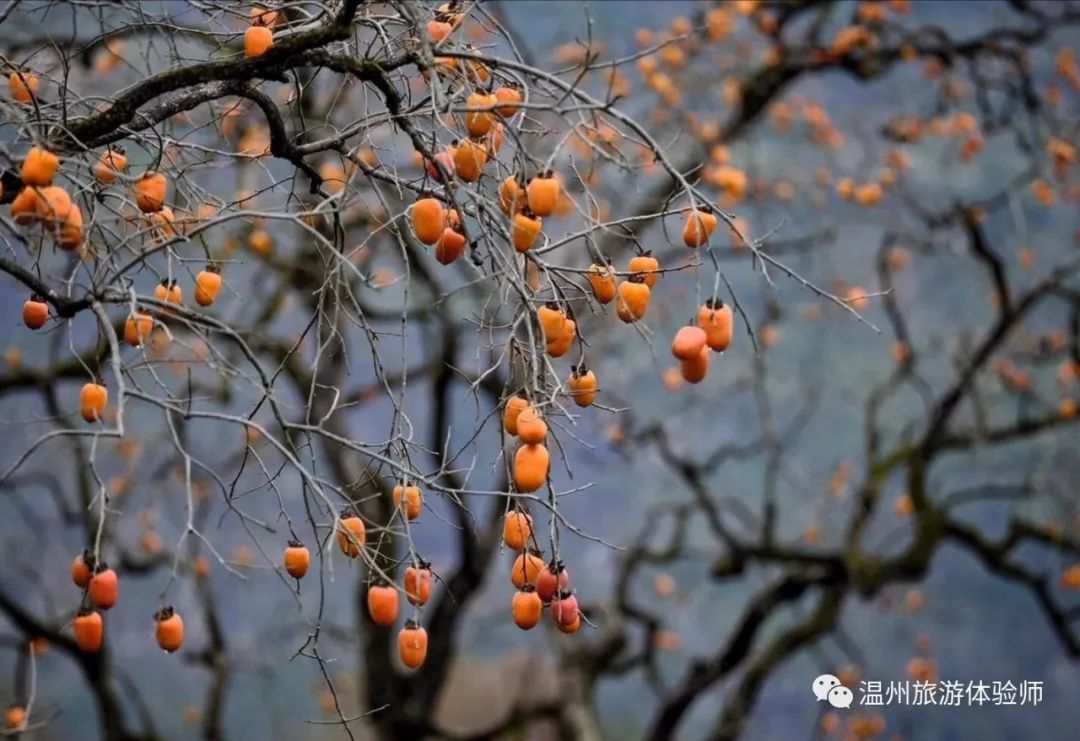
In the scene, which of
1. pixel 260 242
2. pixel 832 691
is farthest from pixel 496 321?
pixel 832 691

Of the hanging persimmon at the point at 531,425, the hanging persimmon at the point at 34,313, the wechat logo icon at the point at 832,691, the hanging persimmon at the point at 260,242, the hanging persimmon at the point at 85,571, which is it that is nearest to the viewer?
the hanging persimmon at the point at 531,425

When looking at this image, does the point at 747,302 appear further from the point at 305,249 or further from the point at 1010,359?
the point at 305,249

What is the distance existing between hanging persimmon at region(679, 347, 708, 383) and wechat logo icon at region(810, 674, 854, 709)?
8.42 ft

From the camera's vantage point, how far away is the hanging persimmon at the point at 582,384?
1.38 m

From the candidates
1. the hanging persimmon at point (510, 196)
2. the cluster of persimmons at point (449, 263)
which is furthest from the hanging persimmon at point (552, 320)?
the hanging persimmon at point (510, 196)

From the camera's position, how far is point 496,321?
274cm

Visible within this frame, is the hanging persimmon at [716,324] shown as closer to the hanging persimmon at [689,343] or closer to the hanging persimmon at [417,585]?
the hanging persimmon at [689,343]

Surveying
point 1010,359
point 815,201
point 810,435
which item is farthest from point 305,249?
point 810,435

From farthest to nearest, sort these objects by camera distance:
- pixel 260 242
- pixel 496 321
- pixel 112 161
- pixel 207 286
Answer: pixel 260 242 < pixel 496 321 < pixel 207 286 < pixel 112 161

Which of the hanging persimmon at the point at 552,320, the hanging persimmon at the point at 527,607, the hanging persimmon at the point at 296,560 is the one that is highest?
the hanging persimmon at the point at 552,320

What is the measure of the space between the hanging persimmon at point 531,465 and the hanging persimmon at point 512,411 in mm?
38

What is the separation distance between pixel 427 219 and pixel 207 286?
1.43 feet

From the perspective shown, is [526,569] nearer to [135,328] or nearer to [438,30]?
[135,328]

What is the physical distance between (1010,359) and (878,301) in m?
1.05
